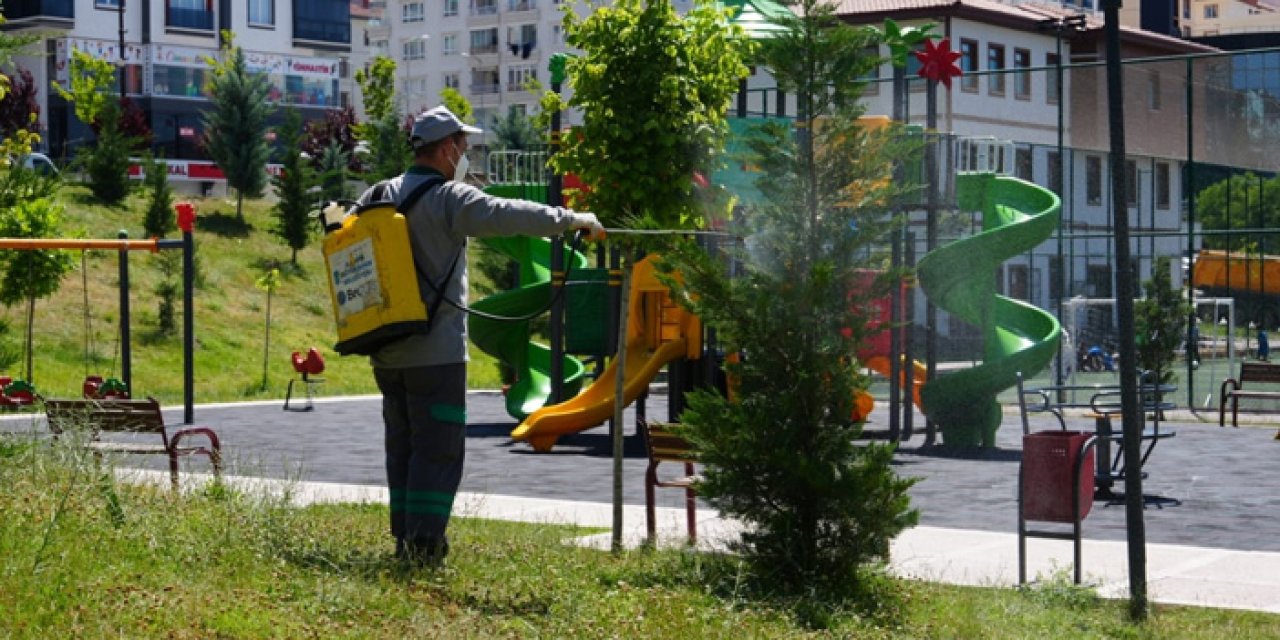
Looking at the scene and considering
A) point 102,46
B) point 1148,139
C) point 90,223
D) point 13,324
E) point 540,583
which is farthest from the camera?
point 102,46

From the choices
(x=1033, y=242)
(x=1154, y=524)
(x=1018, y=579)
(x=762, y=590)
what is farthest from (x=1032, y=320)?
(x=762, y=590)

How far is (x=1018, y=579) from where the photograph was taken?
9.43m

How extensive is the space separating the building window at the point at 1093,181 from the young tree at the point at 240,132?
20.7 meters

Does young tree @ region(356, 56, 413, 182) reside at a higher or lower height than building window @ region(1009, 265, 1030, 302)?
higher

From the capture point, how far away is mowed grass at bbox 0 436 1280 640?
253 inches

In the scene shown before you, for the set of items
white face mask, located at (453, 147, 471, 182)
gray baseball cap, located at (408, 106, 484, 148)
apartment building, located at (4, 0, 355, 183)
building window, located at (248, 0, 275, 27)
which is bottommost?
white face mask, located at (453, 147, 471, 182)

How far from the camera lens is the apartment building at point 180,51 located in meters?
67.2

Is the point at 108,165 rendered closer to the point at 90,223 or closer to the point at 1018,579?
the point at 90,223

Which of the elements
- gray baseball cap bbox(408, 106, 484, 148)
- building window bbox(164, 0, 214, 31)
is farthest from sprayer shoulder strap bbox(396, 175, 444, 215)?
building window bbox(164, 0, 214, 31)

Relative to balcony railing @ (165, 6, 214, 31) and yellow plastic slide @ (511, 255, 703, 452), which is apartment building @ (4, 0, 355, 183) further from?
yellow plastic slide @ (511, 255, 703, 452)

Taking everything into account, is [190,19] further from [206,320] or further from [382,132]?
[206,320]

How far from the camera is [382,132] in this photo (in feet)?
159

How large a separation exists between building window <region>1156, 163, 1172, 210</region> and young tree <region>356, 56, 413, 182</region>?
60.8 ft

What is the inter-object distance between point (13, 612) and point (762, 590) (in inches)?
123
